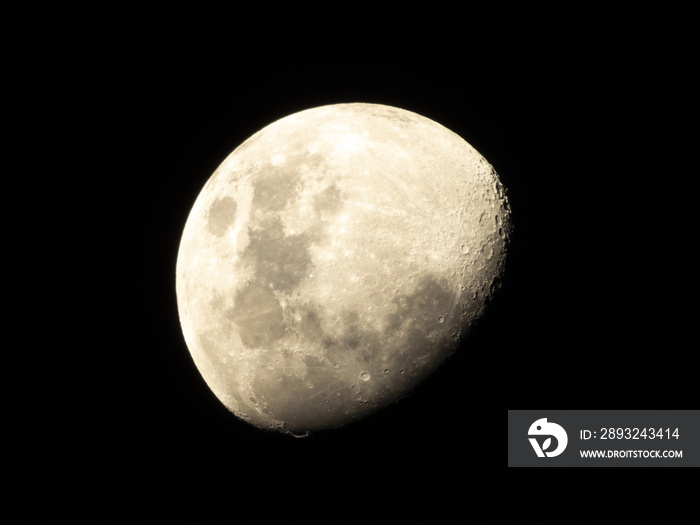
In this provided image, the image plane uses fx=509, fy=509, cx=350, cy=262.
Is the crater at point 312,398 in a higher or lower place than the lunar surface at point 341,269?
lower

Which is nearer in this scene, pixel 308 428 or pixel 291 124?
pixel 308 428

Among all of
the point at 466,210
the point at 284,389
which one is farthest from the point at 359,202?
the point at 284,389

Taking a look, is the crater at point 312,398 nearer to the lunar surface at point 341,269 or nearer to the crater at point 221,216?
the lunar surface at point 341,269

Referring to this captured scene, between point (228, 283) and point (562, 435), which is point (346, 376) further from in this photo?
point (562, 435)

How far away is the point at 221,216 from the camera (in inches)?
120

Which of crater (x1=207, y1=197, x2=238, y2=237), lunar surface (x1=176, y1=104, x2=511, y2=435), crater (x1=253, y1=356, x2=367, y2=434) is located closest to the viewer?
lunar surface (x1=176, y1=104, x2=511, y2=435)

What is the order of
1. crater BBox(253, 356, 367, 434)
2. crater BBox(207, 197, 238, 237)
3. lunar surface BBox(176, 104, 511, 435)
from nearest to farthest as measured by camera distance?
lunar surface BBox(176, 104, 511, 435) → crater BBox(253, 356, 367, 434) → crater BBox(207, 197, 238, 237)

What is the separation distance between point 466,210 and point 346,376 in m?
1.14

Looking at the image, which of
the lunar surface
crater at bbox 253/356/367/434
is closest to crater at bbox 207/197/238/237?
the lunar surface

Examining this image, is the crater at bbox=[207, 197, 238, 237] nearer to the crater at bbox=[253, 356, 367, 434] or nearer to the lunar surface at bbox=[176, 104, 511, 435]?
the lunar surface at bbox=[176, 104, 511, 435]

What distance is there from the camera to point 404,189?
274cm

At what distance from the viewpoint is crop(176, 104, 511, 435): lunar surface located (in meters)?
2.66

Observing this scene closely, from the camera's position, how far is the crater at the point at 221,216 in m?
2.98

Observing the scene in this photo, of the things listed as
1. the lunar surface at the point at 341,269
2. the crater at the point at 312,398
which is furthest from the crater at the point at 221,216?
the crater at the point at 312,398
